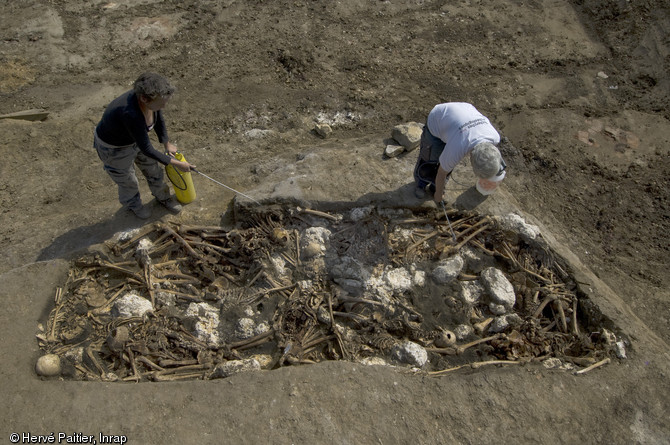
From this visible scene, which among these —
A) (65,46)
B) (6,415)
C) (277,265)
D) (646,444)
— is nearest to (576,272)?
(646,444)

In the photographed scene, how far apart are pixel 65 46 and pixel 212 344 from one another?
6212 millimetres

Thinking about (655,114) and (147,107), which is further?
(655,114)

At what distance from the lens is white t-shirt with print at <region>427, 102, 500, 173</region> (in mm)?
3363

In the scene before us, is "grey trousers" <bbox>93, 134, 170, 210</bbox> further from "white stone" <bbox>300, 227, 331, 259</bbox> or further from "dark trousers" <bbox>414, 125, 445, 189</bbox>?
"dark trousers" <bbox>414, 125, 445, 189</bbox>

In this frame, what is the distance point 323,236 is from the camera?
4.04 meters

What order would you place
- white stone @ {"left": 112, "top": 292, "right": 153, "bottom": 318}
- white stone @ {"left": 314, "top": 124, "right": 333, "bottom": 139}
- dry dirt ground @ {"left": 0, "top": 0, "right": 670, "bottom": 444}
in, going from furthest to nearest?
white stone @ {"left": 314, "top": 124, "right": 333, "bottom": 139} → white stone @ {"left": 112, "top": 292, "right": 153, "bottom": 318} → dry dirt ground @ {"left": 0, "top": 0, "right": 670, "bottom": 444}

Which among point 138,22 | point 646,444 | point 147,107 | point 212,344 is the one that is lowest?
point 212,344

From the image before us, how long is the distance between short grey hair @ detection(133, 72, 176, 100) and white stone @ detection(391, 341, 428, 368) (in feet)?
8.94

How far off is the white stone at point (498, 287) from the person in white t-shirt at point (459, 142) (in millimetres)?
845

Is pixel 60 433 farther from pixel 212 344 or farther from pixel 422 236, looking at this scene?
pixel 422 236

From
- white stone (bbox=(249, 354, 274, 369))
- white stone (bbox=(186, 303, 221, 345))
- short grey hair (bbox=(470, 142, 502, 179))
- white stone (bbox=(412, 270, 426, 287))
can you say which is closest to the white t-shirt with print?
short grey hair (bbox=(470, 142, 502, 179))

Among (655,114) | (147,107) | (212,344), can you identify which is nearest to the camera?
(147,107)

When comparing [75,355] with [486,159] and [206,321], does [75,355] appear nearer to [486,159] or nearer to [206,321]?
[206,321]

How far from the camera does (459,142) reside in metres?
3.39
